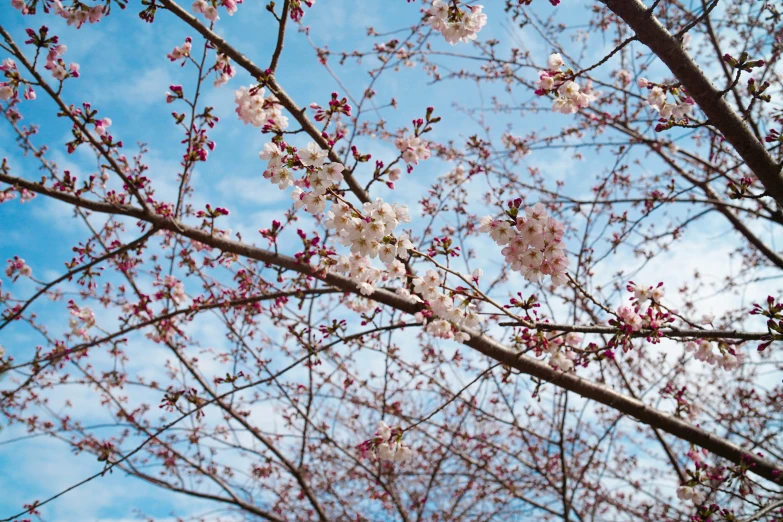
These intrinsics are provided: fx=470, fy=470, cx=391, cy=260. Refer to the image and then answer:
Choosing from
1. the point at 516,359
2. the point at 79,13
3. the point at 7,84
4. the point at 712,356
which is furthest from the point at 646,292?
the point at 7,84

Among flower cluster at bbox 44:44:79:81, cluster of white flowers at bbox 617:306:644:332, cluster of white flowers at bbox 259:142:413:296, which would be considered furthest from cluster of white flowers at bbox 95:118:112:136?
cluster of white flowers at bbox 617:306:644:332

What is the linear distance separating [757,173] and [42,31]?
13.0 feet

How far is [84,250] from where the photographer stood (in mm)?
3426

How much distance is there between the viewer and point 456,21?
98.8 inches

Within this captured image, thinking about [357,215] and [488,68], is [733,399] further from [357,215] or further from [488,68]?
[357,215]

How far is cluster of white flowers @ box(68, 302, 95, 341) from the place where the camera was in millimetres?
4692

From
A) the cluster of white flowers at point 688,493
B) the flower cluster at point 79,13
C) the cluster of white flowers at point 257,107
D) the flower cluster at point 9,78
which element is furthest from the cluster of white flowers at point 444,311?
the flower cluster at point 9,78

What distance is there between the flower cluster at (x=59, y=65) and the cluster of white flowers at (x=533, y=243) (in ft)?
9.15

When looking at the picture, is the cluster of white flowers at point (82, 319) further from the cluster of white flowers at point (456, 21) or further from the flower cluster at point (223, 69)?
the cluster of white flowers at point (456, 21)

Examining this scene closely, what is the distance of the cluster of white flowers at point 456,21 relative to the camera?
7.97 feet

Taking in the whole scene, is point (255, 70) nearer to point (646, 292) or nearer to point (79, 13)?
point (79, 13)

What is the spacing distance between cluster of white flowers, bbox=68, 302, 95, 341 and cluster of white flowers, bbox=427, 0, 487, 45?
14.1ft

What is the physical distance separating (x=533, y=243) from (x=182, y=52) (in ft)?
9.06

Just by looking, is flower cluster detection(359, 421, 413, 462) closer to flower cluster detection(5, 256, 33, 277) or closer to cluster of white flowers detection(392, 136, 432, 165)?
cluster of white flowers detection(392, 136, 432, 165)
